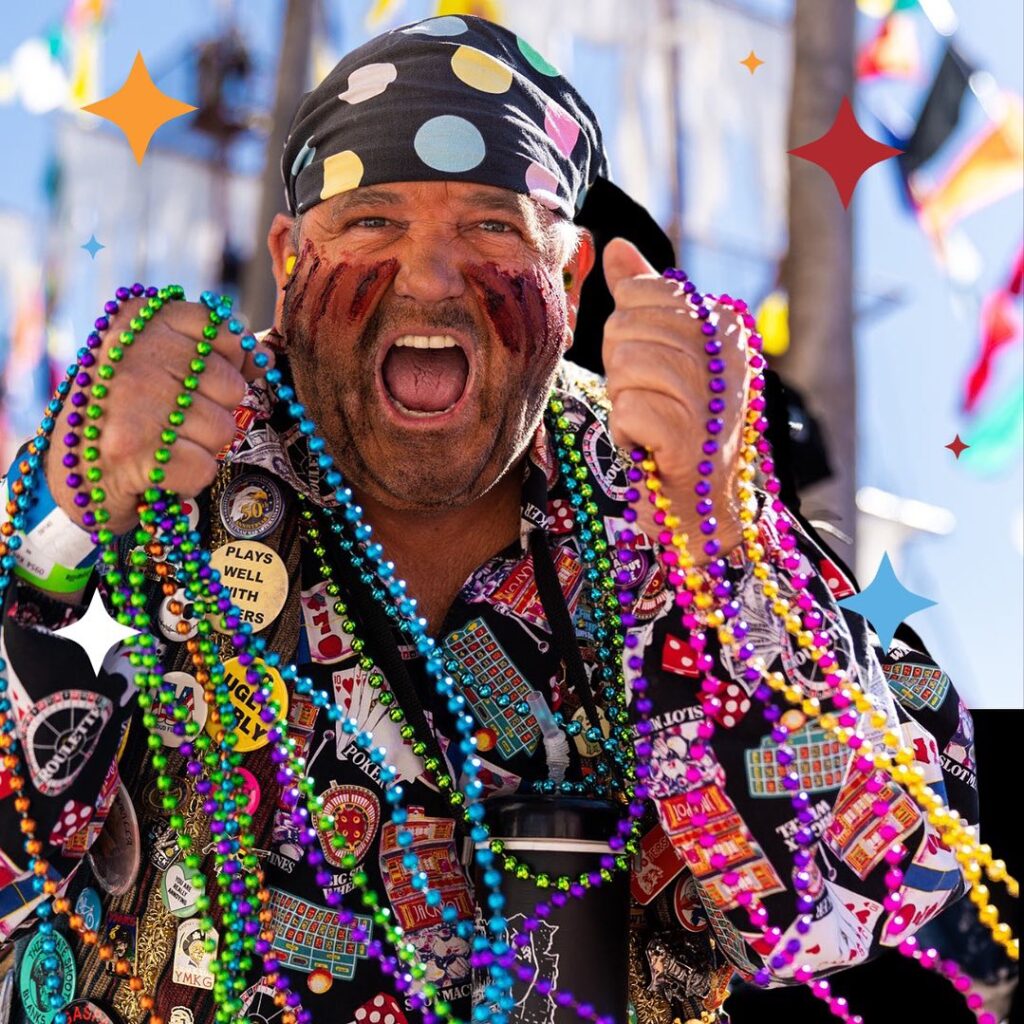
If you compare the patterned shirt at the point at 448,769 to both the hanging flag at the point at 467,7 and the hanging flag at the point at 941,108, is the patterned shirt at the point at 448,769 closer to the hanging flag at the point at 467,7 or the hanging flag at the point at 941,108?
the hanging flag at the point at 941,108

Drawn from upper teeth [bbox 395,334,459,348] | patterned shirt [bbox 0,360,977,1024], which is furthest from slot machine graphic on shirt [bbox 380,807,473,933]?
upper teeth [bbox 395,334,459,348]

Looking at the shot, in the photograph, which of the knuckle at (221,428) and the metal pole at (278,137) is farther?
the metal pole at (278,137)

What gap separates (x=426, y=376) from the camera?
6.91 ft

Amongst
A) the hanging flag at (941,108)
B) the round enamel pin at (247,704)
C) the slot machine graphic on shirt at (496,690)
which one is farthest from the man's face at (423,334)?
the hanging flag at (941,108)

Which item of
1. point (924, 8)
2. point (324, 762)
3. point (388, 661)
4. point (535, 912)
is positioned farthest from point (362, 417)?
point (924, 8)

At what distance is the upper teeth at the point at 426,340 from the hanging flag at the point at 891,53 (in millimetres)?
6020

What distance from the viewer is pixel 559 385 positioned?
2.41 metres

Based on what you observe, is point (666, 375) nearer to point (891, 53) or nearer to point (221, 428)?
point (221, 428)

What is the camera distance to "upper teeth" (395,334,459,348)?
6.84ft

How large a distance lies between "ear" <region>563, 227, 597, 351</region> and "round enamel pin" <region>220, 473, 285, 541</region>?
1.93ft

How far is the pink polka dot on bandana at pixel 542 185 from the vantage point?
218cm

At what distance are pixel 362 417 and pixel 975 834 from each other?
1062 mm

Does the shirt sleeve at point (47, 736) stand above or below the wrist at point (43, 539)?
below

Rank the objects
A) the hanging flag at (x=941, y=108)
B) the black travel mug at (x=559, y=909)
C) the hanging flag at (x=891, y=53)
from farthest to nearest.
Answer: the hanging flag at (x=891, y=53), the hanging flag at (x=941, y=108), the black travel mug at (x=559, y=909)
